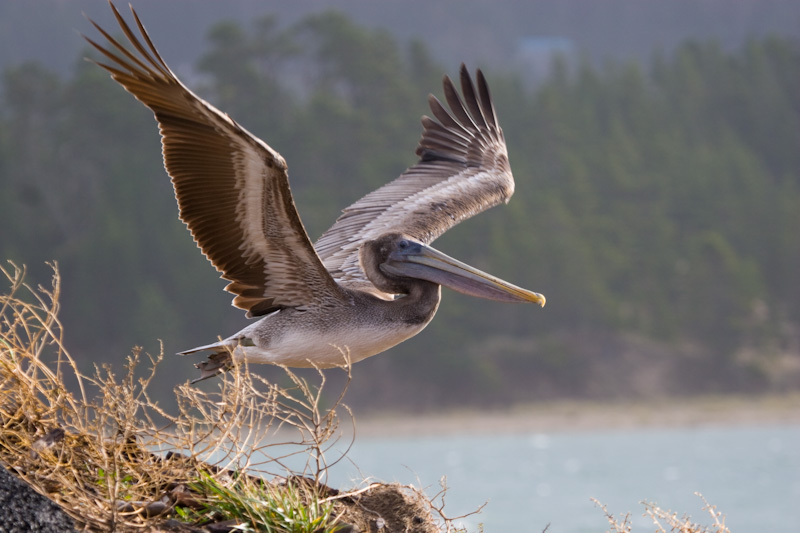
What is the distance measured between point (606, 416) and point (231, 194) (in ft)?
142

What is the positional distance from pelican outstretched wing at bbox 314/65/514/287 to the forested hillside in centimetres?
3504

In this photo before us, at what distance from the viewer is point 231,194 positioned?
169 inches

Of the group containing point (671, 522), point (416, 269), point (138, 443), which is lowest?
point (138, 443)

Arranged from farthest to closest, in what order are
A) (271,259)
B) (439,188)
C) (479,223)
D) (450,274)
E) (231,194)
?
(479,223) → (439,188) → (450,274) → (271,259) → (231,194)

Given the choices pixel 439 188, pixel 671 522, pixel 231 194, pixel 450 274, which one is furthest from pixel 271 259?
pixel 439 188

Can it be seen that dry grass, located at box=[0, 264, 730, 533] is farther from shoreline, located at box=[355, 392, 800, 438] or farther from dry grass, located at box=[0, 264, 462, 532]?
shoreline, located at box=[355, 392, 800, 438]

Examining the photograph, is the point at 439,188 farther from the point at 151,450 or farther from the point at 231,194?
the point at 151,450

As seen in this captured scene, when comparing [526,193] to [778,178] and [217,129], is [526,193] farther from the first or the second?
[217,129]

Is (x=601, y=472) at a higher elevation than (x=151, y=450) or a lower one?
higher

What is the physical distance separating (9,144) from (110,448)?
5084cm

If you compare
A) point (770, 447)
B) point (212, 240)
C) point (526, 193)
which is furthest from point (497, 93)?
point (212, 240)

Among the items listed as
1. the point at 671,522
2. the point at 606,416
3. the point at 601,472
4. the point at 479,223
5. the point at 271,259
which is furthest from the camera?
the point at 479,223

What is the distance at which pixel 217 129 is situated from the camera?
4.07 meters

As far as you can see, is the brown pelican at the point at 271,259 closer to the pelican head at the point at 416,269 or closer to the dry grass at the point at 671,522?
the pelican head at the point at 416,269
